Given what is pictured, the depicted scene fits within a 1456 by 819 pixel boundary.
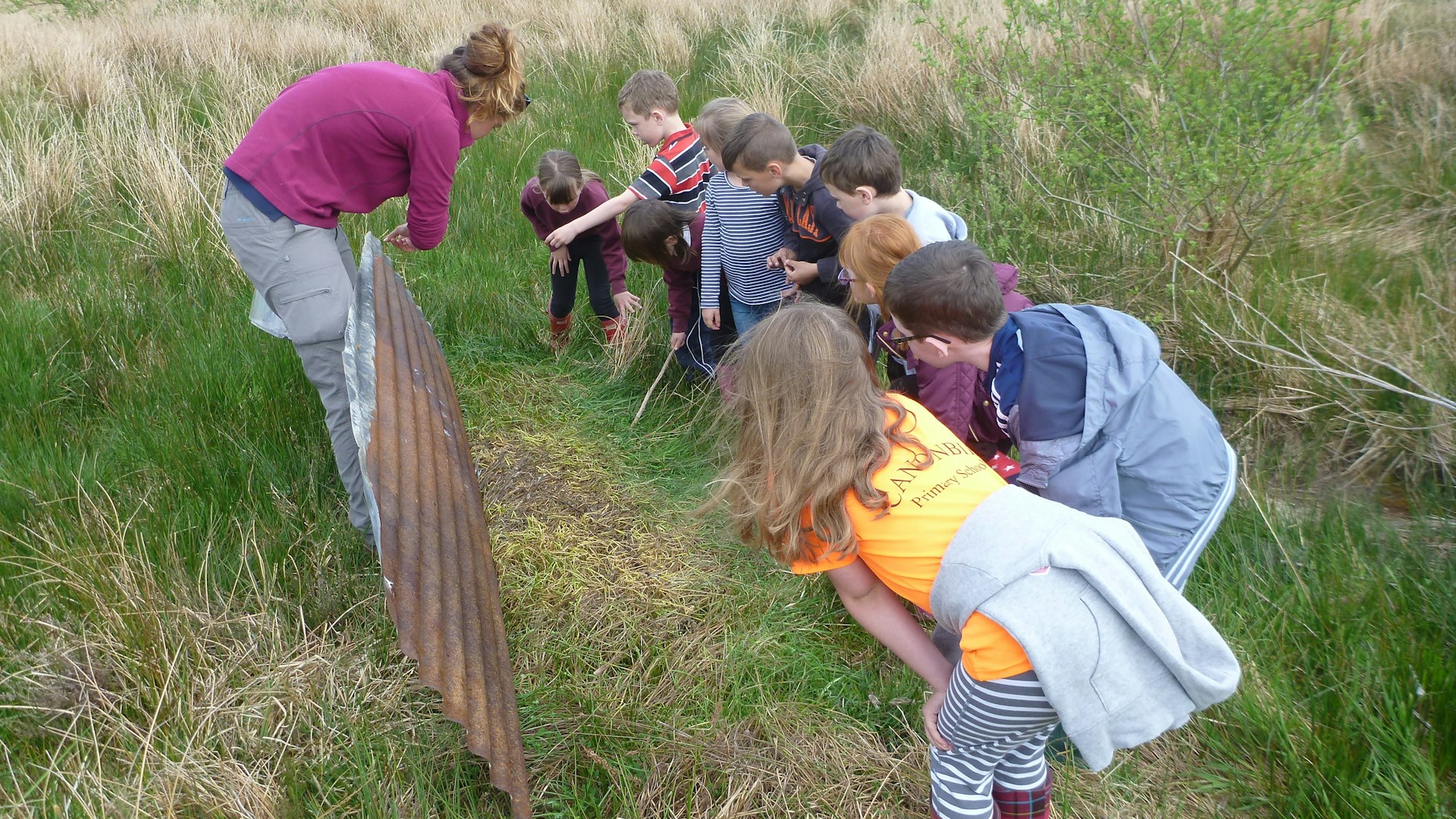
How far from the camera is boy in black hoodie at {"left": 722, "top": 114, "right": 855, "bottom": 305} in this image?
3301 mm

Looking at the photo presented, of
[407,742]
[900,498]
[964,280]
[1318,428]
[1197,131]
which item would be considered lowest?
[1318,428]

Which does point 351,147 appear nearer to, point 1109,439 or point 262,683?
point 262,683

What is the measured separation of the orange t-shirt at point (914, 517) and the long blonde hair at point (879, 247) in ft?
2.76

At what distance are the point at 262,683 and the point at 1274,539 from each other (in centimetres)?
296

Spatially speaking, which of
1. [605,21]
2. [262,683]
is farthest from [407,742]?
[605,21]

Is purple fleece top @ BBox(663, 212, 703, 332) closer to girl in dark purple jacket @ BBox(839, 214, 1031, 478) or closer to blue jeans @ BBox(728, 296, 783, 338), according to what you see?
blue jeans @ BBox(728, 296, 783, 338)

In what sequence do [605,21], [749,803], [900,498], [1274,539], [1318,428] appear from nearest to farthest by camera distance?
[900,498], [749,803], [1274,539], [1318,428], [605,21]

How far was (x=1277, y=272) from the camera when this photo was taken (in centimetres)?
418

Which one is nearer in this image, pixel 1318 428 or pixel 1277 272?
pixel 1318 428

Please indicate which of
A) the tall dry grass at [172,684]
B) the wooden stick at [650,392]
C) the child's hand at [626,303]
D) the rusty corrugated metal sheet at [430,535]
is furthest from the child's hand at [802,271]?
the tall dry grass at [172,684]

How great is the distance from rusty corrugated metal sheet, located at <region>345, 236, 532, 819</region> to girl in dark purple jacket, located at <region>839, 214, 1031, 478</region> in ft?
4.28

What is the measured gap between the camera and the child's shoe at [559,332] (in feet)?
15.6

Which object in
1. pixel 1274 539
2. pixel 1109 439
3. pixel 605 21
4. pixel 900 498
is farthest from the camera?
pixel 605 21

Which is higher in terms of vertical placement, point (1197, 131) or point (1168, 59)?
point (1168, 59)
